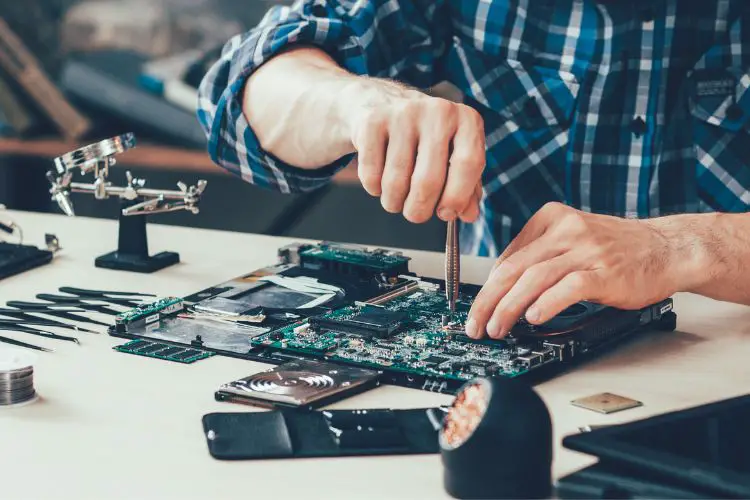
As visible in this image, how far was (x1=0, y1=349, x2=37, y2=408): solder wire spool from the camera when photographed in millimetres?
1054

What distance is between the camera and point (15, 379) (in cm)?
106

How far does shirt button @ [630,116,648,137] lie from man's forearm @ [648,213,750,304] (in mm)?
381

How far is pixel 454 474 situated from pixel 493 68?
1104 millimetres

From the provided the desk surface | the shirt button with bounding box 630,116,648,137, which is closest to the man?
the shirt button with bounding box 630,116,648,137

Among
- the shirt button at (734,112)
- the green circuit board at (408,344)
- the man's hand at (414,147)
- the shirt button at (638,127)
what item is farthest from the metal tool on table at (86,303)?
the shirt button at (734,112)

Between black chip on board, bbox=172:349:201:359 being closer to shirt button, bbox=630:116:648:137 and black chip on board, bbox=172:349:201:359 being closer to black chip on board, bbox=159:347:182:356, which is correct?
black chip on board, bbox=159:347:182:356

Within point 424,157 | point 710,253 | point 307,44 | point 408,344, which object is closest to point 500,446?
point 408,344

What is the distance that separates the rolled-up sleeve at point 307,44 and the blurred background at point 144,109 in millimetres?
1087

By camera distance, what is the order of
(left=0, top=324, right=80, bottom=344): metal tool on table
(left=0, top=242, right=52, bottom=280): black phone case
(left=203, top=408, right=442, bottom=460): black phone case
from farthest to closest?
(left=0, top=242, right=52, bottom=280): black phone case < (left=0, top=324, right=80, bottom=344): metal tool on table < (left=203, top=408, right=442, bottom=460): black phone case

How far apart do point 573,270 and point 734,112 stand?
65 cm

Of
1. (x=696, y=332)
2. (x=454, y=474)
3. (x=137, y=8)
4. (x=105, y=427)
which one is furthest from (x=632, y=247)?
(x=137, y=8)

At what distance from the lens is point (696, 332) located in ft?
4.21

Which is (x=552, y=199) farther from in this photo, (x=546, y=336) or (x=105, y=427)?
(x=105, y=427)

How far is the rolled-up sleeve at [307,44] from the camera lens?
1632mm
